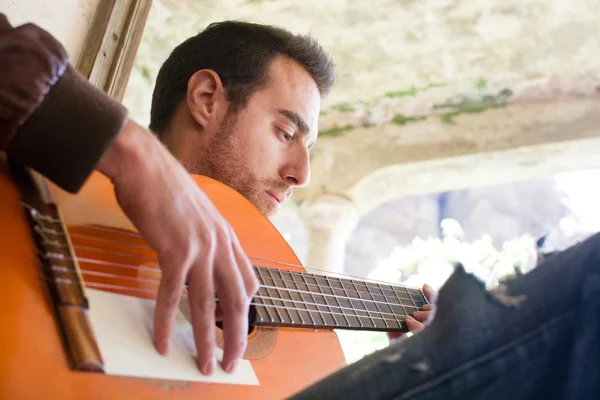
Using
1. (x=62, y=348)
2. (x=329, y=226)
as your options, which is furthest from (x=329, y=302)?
(x=329, y=226)

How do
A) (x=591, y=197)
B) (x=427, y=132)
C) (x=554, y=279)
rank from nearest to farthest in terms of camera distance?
(x=554, y=279) → (x=427, y=132) → (x=591, y=197)

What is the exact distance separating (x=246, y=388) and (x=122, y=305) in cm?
21

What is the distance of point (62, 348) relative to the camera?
689 mm

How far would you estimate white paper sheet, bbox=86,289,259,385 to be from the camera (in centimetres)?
75

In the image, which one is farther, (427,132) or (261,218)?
(427,132)

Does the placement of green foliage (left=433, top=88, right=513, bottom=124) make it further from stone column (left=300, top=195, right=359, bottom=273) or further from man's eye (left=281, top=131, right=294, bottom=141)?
man's eye (left=281, top=131, right=294, bottom=141)

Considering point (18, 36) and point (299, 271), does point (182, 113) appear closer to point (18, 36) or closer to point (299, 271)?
point (299, 271)

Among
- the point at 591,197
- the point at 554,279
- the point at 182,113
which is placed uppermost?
the point at 591,197

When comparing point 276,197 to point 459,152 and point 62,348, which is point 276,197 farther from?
point 459,152

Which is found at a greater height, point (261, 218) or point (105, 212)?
point (261, 218)

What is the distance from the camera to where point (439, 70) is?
3.09 meters

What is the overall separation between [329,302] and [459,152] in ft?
7.61

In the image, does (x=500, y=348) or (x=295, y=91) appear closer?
(x=500, y=348)

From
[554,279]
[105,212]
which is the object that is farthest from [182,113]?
[554,279]
